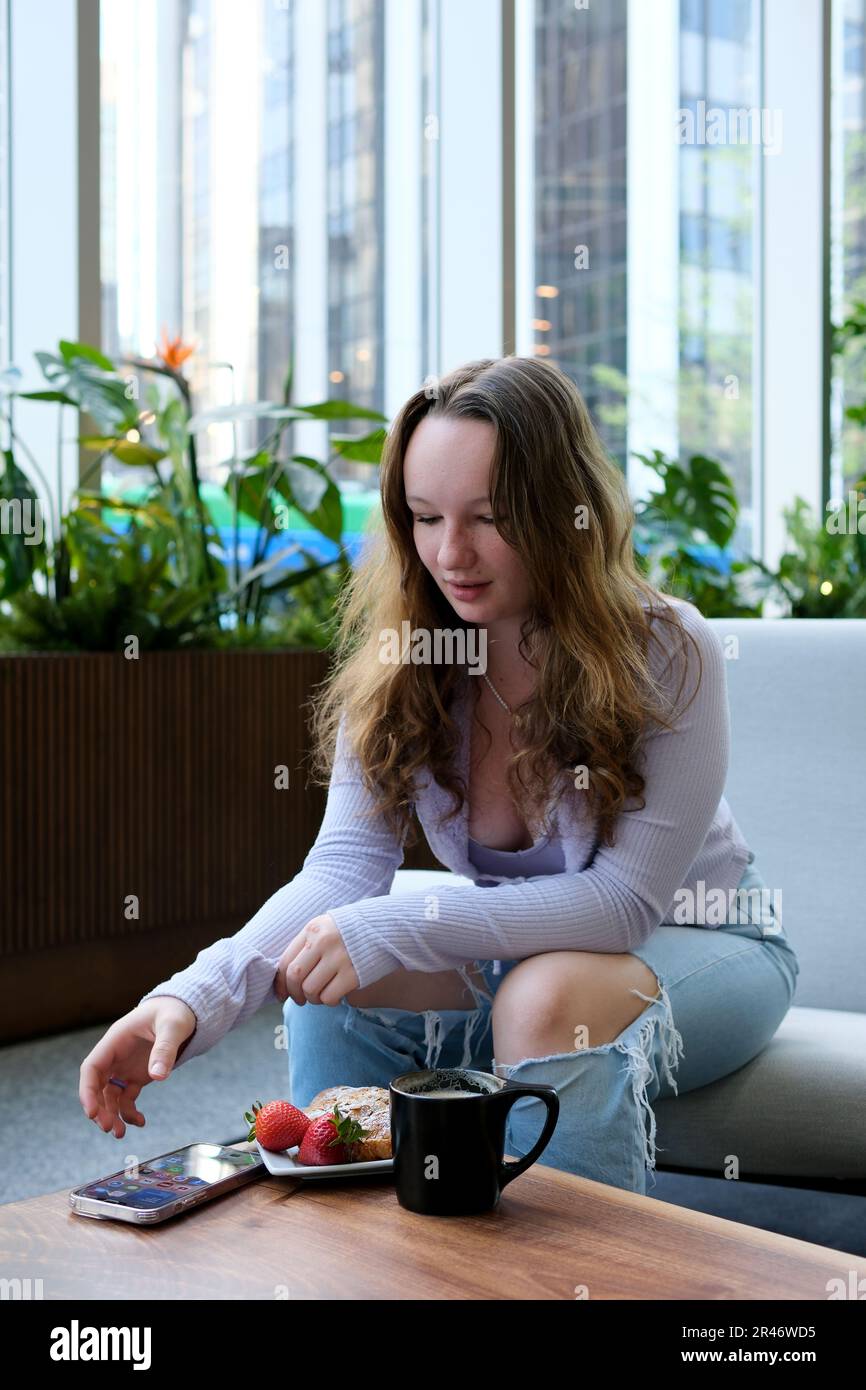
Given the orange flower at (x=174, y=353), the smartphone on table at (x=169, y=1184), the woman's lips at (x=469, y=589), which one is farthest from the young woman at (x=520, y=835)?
the orange flower at (x=174, y=353)

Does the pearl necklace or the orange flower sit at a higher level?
the orange flower

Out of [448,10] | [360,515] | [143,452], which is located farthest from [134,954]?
[448,10]

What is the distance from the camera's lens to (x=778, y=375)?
5.08m

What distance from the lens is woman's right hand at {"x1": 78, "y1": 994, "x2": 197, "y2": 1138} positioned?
1166mm

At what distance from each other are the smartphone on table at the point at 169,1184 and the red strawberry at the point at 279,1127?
0.06ft

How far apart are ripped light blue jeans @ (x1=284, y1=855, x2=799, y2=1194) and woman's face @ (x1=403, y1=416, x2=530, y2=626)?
0.38 m

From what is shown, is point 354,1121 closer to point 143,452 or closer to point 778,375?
point 143,452

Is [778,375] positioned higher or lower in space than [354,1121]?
higher

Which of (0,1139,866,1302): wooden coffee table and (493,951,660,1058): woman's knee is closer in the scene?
(0,1139,866,1302): wooden coffee table

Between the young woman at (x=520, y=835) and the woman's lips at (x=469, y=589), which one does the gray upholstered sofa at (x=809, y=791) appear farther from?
the woman's lips at (x=469, y=589)

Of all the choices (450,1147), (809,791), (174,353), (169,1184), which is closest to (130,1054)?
(169,1184)

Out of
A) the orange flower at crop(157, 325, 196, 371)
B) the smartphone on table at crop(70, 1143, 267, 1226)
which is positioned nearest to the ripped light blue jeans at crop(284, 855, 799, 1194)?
the smartphone on table at crop(70, 1143, 267, 1226)

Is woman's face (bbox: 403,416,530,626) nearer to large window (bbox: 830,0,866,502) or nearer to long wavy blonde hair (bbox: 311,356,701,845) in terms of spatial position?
long wavy blonde hair (bbox: 311,356,701,845)

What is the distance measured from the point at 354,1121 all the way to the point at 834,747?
0.99 m
